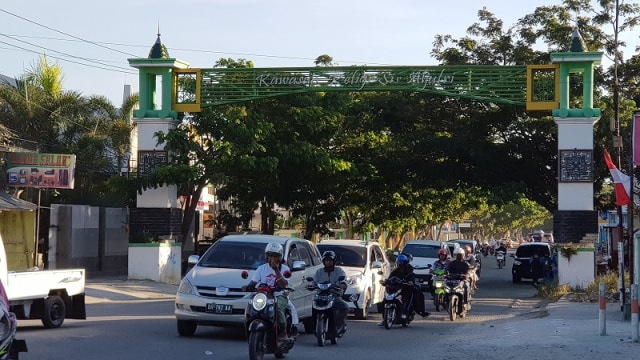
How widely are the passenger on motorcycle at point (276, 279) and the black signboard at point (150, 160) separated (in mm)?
17529

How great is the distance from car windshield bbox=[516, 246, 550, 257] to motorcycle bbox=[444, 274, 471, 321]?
19.2m

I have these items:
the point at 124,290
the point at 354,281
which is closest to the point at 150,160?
the point at 124,290

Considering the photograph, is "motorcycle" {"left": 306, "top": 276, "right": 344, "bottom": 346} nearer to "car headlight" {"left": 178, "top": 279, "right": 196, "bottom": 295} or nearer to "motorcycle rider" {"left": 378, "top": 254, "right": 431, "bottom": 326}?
"car headlight" {"left": 178, "top": 279, "right": 196, "bottom": 295}

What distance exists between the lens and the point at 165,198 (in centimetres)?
3059

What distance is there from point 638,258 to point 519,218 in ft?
328

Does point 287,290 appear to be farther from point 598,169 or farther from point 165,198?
point 598,169

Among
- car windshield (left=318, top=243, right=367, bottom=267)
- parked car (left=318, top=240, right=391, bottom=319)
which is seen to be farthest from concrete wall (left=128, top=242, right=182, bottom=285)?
car windshield (left=318, top=243, right=367, bottom=267)

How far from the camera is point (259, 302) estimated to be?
12461mm

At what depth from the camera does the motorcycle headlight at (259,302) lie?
1244 centimetres

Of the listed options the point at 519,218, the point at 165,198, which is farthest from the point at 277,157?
the point at 519,218

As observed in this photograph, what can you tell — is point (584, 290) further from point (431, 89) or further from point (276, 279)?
point (276, 279)

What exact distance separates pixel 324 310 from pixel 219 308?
1694 mm

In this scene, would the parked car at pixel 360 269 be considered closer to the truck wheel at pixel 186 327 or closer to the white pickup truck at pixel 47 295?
the truck wheel at pixel 186 327

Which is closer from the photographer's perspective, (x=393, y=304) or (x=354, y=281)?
(x=393, y=304)
